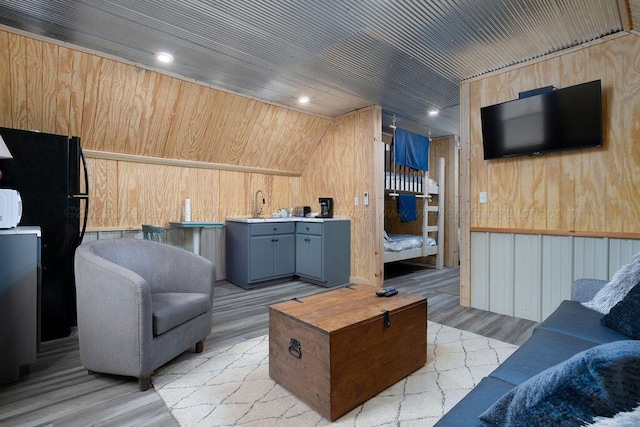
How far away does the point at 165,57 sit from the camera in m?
3.00

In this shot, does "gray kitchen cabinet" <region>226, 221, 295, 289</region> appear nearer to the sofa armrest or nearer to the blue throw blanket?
the blue throw blanket

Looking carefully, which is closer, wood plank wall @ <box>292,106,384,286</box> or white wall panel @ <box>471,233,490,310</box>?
white wall panel @ <box>471,233,490,310</box>

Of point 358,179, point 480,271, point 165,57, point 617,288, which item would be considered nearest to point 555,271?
point 480,271

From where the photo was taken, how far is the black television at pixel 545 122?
8.54ft

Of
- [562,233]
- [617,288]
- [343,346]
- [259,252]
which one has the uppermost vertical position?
Result: [562,233]

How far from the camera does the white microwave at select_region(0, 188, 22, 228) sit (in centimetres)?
Result: 201

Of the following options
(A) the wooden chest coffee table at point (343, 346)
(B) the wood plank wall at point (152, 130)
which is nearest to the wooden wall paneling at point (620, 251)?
(A) the wooden chest coffee table at point (343, 346)

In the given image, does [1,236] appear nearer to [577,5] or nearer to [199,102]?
[199,102]

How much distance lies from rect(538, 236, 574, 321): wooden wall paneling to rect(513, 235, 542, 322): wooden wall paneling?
0.13 ft

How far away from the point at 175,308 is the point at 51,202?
61.7 inches

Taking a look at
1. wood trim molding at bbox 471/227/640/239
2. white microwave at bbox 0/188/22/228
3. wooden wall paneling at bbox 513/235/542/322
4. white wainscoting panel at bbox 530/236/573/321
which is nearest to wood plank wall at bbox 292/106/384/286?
wood trim molding at bbox 471/227/640/239

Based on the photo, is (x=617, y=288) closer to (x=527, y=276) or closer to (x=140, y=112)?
(x=527, y=276)

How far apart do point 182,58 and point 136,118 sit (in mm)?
1018

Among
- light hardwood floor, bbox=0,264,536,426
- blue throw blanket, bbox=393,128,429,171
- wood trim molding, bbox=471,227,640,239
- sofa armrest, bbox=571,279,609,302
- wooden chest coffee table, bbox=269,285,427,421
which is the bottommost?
light hardwood floor, bbox=0,264,536,426
